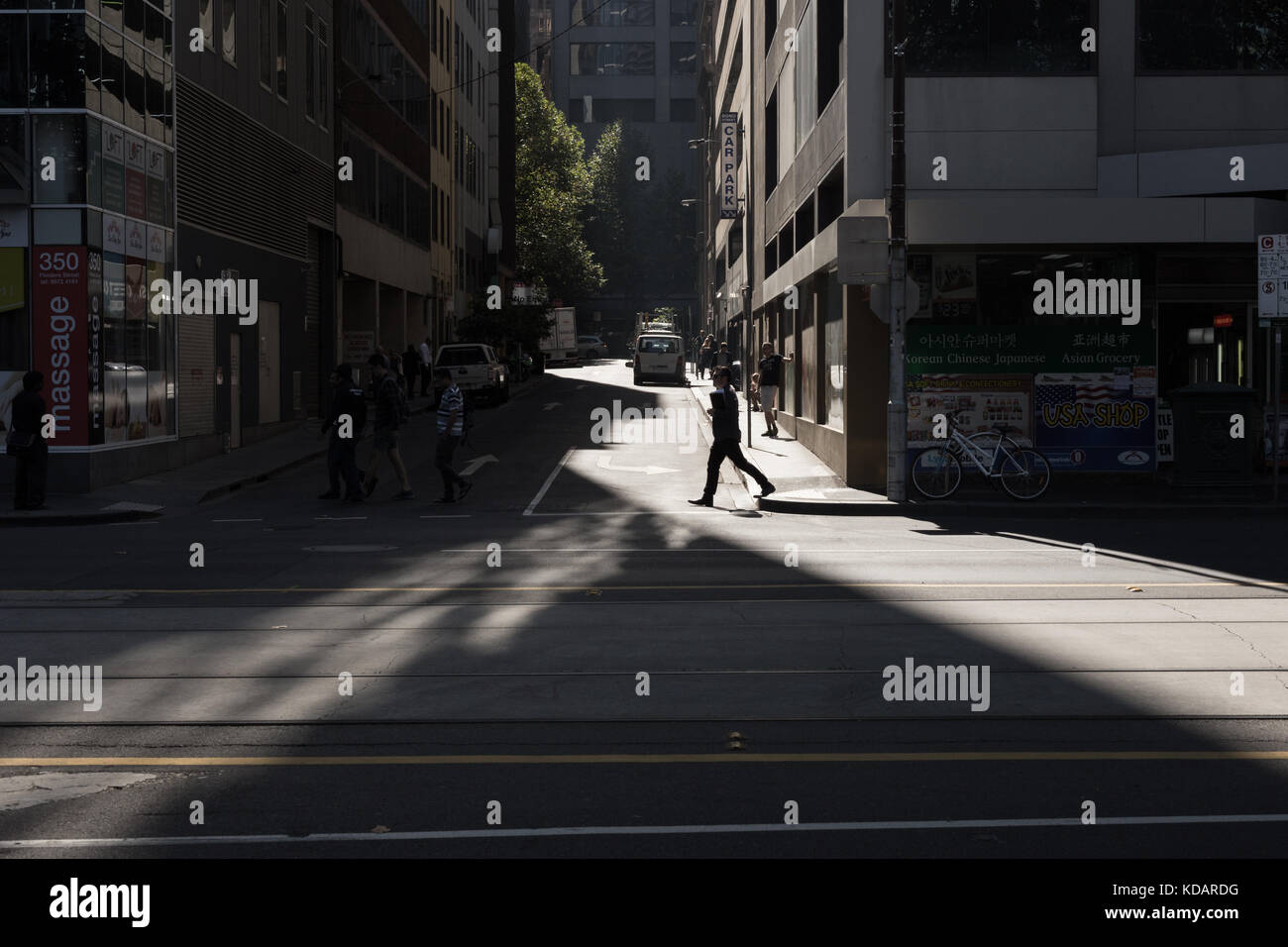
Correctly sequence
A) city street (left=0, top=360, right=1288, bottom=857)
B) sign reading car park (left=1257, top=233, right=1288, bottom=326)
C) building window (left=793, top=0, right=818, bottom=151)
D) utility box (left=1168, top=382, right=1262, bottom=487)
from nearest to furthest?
city street (left=0, top=360, right=1288, bottom=857) → sign reading car park (left=1257, top=233, right=1288, bottom=326) → utility box (left=1168, top=382, right=1262, bottom=487) → building window (left=793, top=0, right=818, bottom=151)

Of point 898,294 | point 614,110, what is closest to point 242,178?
point 898,294

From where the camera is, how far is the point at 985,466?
821 inches

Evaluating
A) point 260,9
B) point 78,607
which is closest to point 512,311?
point 260,9

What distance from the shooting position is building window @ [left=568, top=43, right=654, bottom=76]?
13188cm

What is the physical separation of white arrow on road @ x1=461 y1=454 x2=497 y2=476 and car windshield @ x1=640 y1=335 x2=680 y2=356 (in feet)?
110

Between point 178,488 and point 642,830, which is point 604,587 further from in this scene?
point 178,488

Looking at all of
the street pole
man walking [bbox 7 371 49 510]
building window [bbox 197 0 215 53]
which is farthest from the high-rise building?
the street pole

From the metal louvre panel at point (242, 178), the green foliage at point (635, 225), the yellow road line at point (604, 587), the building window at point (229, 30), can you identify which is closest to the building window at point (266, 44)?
the metal louvre panel at point (242, 178)

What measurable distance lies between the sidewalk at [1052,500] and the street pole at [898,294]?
0.51 m

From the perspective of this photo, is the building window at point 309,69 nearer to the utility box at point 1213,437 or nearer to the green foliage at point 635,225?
the utility box at point 1213,437

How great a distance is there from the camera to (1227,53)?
899 inches

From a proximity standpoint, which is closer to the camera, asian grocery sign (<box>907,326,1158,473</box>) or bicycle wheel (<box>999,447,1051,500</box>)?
bicycle wheel (<box>999,447,1051,500</box>)

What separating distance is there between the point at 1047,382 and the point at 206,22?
16765 mm

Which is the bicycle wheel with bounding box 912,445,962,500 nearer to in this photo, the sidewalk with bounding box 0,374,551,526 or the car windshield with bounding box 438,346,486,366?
the sidewalk with bounding box 0,374,551,526
